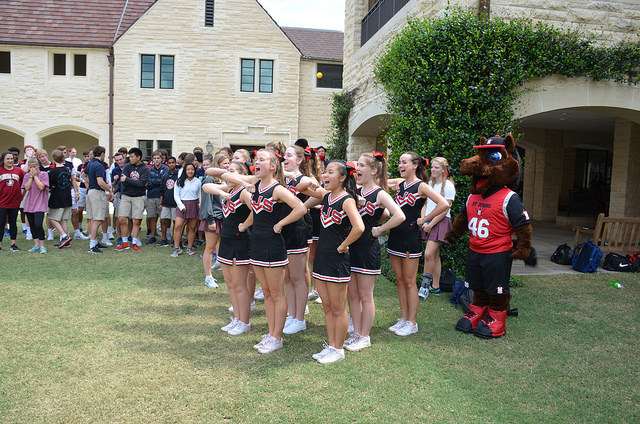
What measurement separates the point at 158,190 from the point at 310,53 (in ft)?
43.5

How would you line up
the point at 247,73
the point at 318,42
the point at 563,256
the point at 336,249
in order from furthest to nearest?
the point at 318,42, the point at 247,73, the point at 563,256, the point at 336,249

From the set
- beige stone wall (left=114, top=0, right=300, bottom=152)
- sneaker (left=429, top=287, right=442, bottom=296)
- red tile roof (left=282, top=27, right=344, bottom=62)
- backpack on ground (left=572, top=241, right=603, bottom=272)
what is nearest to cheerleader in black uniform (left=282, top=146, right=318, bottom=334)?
sneaker (left=429, top=287, right=442, bottom=296)

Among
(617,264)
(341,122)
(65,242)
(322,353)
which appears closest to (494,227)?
(322,353)

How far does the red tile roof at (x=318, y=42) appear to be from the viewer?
2203 cm

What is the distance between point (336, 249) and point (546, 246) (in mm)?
9135

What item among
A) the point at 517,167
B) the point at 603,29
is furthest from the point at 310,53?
the point at 517,167

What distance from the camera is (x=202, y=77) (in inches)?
811

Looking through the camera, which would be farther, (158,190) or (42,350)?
(158,190)

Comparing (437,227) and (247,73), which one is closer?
(437,227)

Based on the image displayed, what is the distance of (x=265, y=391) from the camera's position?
161 inches

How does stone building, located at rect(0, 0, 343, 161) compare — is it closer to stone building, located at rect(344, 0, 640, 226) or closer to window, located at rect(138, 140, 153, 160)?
window, located at rect(138, 140, 153, 160)

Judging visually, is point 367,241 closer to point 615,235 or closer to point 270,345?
point 270,345

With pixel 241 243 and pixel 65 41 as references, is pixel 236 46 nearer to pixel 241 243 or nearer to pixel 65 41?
pixel 65 41

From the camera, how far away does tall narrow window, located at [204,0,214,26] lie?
2061cm
